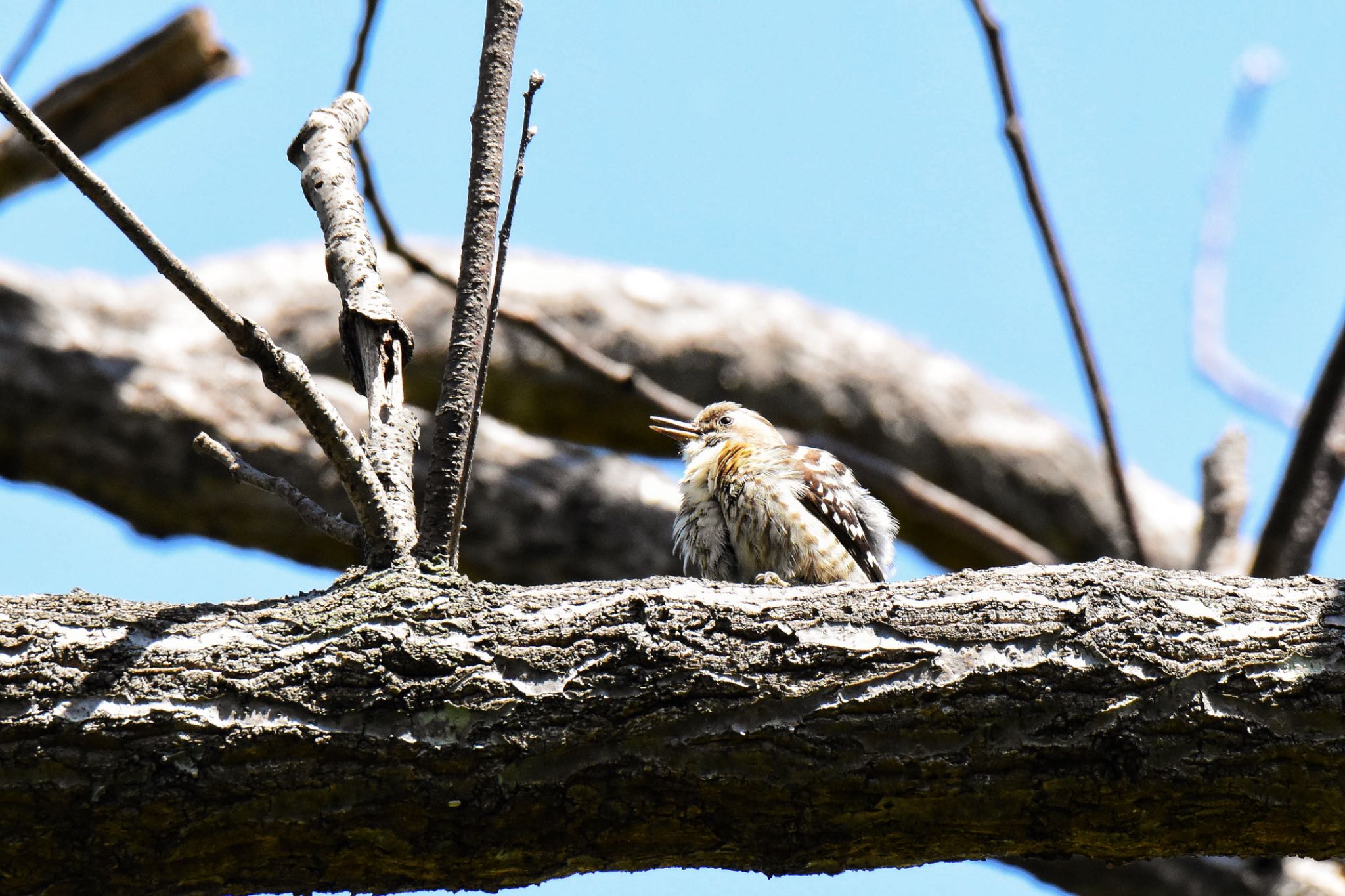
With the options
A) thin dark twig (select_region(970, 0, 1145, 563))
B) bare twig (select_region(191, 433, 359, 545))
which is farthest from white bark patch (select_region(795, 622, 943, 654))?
thin dark twig (select_region(970, 0, 1145, 563))

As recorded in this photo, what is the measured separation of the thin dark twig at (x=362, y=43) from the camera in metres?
4.10

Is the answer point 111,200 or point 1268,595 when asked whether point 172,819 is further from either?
point 1268,595

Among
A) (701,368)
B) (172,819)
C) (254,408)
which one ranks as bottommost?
(172,819)

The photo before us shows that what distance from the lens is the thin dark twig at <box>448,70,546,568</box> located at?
8.50 feet

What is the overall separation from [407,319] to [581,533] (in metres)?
2.20

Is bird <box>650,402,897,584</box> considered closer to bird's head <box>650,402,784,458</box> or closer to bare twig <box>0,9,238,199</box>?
bird's head <box>650,402,784,458</box>

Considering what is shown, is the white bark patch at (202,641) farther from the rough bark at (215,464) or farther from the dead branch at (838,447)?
the rough bark at (215,464)

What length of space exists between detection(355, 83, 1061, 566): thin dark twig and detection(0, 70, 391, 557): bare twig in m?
1.77

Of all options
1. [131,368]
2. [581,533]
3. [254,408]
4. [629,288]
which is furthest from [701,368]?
[131,368]

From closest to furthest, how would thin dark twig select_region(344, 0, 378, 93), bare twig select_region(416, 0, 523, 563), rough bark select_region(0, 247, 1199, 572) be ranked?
bare twig select_region(416, 0, 523, 563) → thin dark twig select_region(344, 0, 378, 93) → rough bark select_region(0, 247, 1199, 572)

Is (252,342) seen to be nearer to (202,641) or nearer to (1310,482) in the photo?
(202,641)

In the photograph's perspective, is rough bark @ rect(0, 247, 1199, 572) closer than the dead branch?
No

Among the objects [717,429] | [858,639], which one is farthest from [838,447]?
[858,639]

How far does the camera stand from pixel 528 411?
9.03 m
